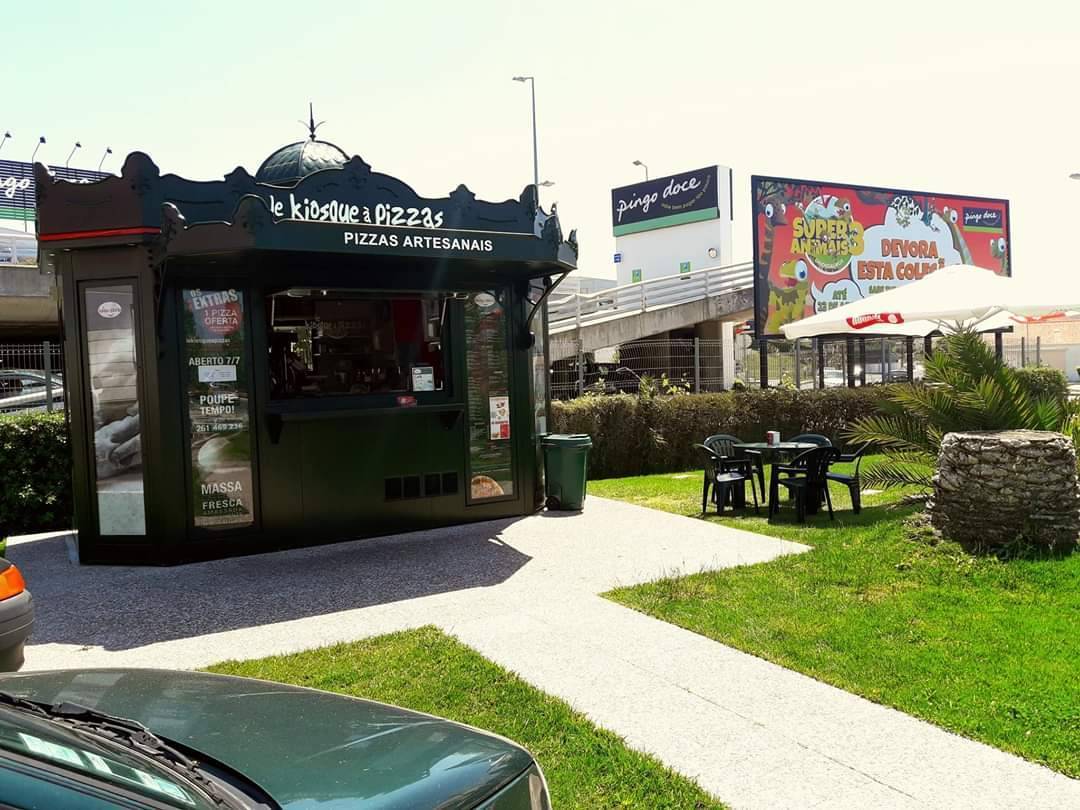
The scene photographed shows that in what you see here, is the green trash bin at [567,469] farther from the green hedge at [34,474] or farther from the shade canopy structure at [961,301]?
the green hedge at [34,474]

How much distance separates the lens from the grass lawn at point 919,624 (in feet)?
14.1

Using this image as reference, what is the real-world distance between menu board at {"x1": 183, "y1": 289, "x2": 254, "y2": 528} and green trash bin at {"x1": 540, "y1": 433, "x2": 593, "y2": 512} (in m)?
3.63

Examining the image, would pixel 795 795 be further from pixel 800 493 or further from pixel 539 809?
pixel 800 493

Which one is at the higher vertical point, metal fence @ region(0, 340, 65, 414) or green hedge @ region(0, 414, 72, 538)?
metal fence @ region(0, 340, 65, 414)

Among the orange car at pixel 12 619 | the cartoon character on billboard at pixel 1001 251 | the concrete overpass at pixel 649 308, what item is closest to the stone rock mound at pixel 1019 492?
the orange car at pixel 12 619

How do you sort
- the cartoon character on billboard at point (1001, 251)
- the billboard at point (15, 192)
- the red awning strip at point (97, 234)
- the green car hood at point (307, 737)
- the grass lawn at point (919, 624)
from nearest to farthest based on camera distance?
the green car hood at point (307, 737)
the grass lawn at point (919, 624)
the red awning strip at point (97, 234)
the cartoon character on billboard at point (1001, 251)
the billboard at point (15, 192)

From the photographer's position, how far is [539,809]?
2152 mm

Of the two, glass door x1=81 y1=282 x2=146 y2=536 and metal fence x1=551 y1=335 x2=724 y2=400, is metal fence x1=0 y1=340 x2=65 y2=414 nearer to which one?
glass door x1=81 y1=282 x2=146 y2=536

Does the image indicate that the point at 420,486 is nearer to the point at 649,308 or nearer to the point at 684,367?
the point at 684,367

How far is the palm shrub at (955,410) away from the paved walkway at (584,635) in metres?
2.09

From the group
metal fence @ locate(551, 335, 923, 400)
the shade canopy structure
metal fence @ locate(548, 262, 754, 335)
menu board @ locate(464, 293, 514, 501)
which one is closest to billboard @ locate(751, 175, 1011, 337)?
metal fence @ locate(551, 335, 923, 400)

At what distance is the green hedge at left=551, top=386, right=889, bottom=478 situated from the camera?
45.0 feet

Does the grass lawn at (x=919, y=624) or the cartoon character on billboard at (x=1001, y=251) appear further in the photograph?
the cartoon character on billboard at (x=1001, y=251)

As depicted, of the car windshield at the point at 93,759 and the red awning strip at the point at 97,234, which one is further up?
the red awning strip at the point at 97,234
